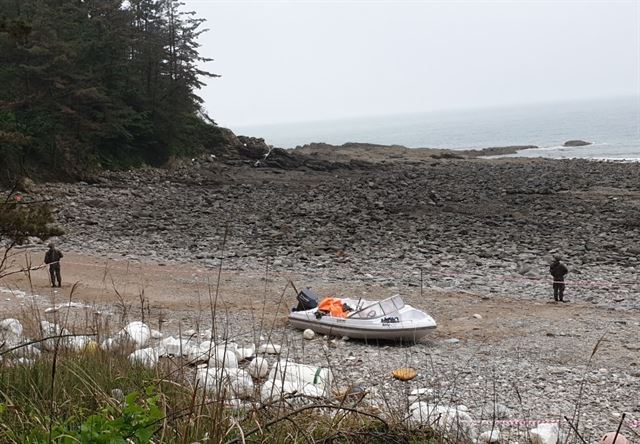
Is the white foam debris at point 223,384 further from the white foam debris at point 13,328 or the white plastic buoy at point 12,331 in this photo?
the white foam debris at point 13,328

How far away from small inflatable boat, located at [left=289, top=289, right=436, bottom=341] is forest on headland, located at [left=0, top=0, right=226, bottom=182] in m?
17.9

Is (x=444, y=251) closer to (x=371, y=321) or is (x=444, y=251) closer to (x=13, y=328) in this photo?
(x=371, y=321)

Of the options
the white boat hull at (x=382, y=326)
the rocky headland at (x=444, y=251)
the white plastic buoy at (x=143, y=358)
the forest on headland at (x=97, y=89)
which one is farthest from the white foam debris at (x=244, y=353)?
the forest on headland at (x=97, y=89)

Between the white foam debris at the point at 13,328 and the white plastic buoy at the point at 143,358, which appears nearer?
the white plastic buoy at the point at 143,358

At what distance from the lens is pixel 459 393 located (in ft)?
24.1

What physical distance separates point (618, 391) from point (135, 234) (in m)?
17.1

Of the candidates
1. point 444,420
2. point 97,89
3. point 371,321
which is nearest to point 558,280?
point 371,321

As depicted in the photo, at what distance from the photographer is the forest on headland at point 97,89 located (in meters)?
30.5

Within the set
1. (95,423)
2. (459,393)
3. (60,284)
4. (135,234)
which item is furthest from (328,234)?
(95,423)

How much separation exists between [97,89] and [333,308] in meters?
27.6

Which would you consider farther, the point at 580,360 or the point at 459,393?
the point at 580,360

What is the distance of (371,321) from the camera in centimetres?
984

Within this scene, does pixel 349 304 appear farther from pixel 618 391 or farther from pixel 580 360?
pixel 618 391

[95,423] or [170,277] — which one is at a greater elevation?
[95,423]
